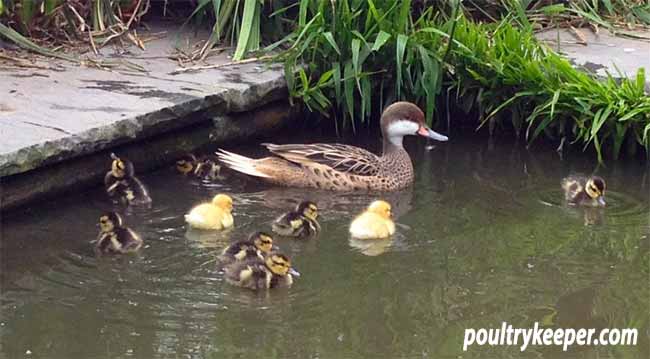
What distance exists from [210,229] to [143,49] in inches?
93.9

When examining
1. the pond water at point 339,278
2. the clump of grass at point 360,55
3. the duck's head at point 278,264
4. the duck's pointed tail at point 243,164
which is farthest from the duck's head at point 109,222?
the clump of grass at point 360,55

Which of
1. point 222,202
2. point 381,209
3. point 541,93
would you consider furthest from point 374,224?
point 541,93

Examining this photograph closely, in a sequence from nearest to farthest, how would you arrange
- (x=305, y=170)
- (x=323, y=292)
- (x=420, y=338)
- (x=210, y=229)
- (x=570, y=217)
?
(x=420, y=338), (x=323, y=292), (x=210, y=229), (x=570, y=217), (x=305, y=170)

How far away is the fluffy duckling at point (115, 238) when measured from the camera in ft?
20.7

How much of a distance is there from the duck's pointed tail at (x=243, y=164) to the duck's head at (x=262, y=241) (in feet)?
4.82

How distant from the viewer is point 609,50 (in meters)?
9.32

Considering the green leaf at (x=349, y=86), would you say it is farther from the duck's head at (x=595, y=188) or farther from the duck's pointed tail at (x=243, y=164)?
the duck's head at (x=595, y=188)

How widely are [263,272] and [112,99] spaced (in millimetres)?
2151

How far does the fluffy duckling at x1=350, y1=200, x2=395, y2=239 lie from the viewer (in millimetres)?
6672

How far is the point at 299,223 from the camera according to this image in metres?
6.67

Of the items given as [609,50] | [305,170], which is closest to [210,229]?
[305,170]

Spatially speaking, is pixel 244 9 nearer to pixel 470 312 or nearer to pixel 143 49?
pixel 143 49

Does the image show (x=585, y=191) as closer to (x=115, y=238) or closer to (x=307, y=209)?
(x=307, y=209)

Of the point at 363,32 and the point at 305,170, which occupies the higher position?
the point at 363,32
